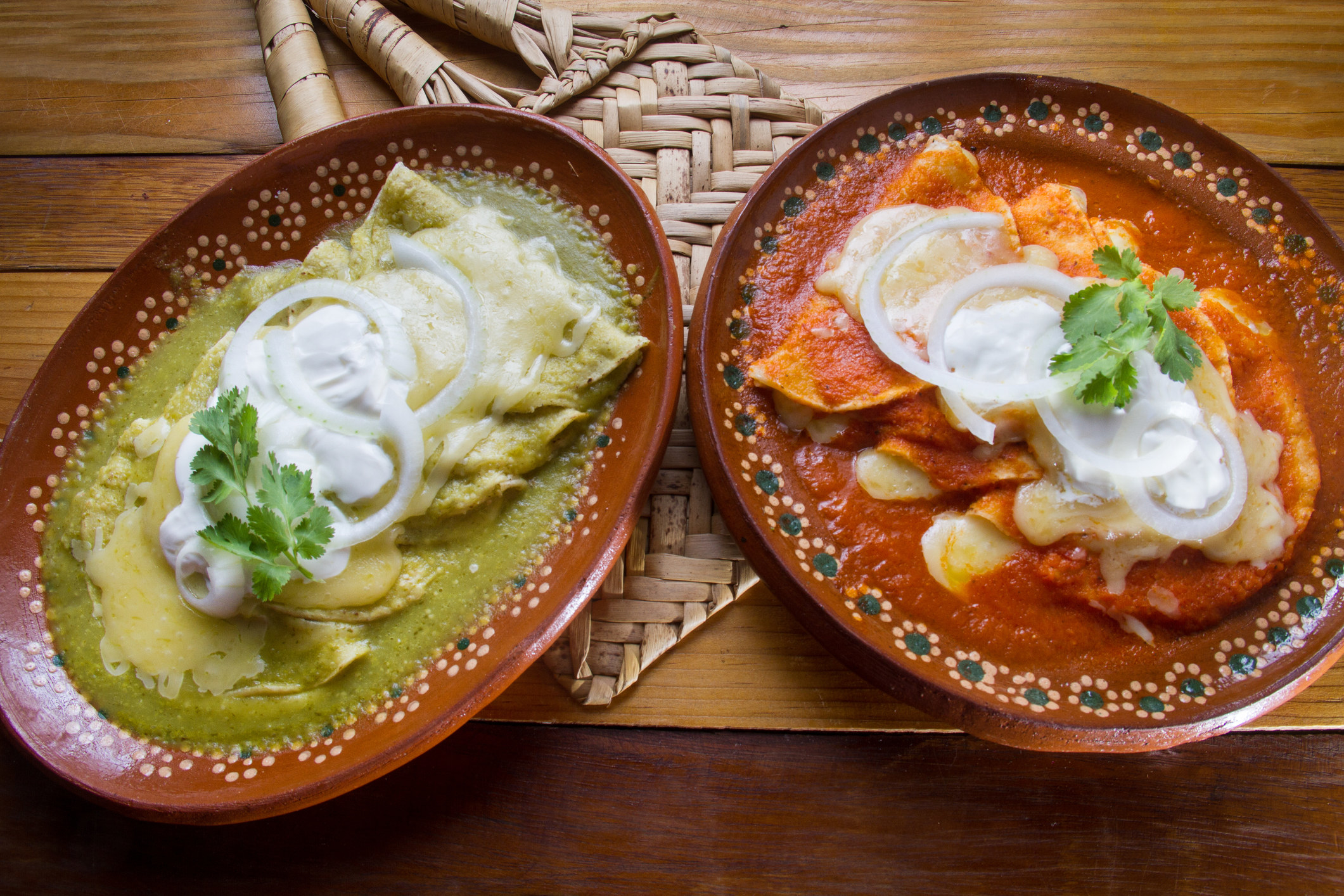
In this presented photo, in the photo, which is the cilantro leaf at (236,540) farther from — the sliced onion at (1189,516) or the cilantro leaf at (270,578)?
the sliced onion at (1189,516)

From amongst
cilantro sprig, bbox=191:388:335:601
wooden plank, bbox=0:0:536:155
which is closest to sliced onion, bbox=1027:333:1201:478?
cilantro sprig, bbox=191:388:335:601

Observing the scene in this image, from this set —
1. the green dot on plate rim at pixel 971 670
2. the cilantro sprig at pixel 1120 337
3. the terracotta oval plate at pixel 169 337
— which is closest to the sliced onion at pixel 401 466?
the terracotta oval plate at pixel 169 337

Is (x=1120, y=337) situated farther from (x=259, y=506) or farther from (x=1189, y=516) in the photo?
(x=259, y=506)

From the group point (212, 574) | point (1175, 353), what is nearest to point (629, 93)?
point (1175, 353)

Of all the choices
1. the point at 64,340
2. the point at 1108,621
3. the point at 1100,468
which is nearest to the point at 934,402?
the point at 1100,468

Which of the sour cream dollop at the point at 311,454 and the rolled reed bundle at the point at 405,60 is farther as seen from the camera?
the rolled reed bundle at the point at 405,60
